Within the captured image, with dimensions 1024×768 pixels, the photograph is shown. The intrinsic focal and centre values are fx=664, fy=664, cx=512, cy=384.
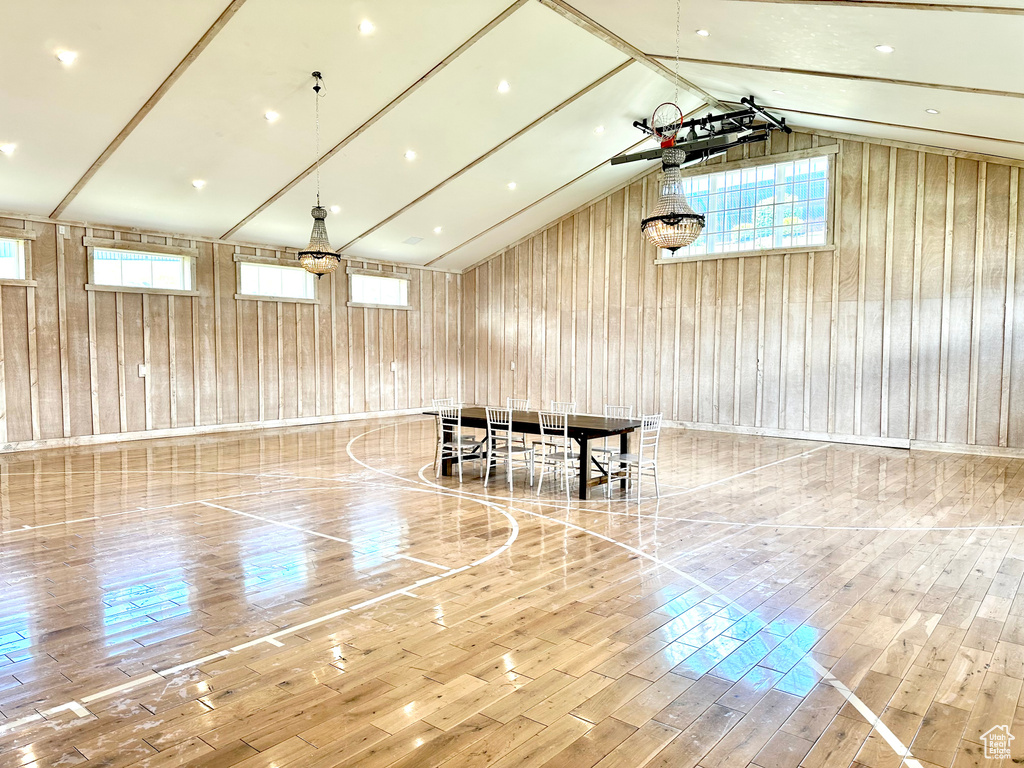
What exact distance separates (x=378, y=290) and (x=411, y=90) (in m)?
6.86

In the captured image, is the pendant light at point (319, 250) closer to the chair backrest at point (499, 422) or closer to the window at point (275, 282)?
the chair backrest at point (499, 422)

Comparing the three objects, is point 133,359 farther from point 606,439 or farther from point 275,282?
point 606,439

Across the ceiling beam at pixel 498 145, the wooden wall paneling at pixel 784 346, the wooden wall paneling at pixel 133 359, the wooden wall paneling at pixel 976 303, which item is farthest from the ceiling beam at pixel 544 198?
the wooden wall paneling at pixel 133 359

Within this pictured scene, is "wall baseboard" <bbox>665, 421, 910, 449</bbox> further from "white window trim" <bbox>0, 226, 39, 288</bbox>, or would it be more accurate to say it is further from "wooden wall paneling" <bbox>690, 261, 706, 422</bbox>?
"white window trim" <bbox>0, 226, 39, 288</bbox>

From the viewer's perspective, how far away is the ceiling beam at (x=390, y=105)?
789cm

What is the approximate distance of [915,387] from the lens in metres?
10.6

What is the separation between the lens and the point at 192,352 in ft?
39.7

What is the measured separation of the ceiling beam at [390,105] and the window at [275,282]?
1.39 m

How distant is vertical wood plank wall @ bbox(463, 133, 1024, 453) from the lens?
1002cm

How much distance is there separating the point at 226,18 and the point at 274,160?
10.4 ft

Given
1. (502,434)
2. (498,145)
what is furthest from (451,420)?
(498,145)

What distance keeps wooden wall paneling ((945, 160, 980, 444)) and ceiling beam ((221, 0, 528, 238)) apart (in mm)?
7326

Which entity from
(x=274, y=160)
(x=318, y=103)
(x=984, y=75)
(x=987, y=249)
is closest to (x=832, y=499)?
(x=984, y=75)

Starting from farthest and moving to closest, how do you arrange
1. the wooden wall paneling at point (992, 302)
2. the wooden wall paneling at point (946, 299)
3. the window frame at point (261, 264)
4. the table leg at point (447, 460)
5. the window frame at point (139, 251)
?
the window frame at point (261, 264)
the window frame at point (139, 251)
the wooden wall paneling at point (946, 299)
the wooden wall paneling at point (992, 302)
the table leg at point (447, 460)
